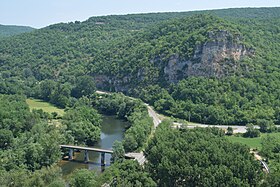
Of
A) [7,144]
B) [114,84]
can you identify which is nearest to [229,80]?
[114,84]

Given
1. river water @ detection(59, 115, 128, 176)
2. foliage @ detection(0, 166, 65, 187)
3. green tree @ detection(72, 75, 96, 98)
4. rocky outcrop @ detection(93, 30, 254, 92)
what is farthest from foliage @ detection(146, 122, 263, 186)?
green tree @ detection(72, 75, 96, 98)

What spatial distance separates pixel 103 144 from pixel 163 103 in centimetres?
3586

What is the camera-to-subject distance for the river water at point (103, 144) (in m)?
84.1

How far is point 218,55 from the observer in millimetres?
136625

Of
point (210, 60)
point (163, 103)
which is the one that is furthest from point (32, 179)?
point (210, 60)

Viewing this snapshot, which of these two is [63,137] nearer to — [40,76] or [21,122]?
[21,122]

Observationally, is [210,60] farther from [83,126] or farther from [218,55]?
[83,126]

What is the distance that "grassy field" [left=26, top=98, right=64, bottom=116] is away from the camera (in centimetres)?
13362

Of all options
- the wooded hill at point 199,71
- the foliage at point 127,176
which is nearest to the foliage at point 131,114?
the wooded hill at point 199,71

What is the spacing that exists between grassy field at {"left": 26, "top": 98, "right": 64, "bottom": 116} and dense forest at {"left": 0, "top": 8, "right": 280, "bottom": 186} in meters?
2.83

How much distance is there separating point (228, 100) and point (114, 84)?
174 feet

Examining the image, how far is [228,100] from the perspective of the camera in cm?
12219

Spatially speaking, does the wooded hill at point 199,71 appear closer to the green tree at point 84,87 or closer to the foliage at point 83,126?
the green tree at point 84,87

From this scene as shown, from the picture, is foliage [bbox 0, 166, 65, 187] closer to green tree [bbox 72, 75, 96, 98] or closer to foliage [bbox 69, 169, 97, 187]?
foliage [bbox 69, 169, 97, 187]
